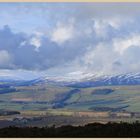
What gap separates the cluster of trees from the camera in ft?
70.2

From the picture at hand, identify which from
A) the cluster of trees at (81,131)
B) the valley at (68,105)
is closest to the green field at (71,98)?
the valley at (68,105)

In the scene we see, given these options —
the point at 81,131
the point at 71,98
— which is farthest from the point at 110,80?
the point at 81,131

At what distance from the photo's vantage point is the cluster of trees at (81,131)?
70.2 ft

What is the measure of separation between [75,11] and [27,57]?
1.15 metres

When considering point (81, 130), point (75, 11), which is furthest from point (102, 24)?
point (81, 130)

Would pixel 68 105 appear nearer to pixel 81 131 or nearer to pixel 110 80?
pixel 81 131

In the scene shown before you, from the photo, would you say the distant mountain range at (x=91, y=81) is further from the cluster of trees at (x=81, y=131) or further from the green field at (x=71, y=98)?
the cluster of trees at (x=81, y=131)

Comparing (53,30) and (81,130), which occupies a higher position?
(53,30)

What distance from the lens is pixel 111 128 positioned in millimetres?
21422

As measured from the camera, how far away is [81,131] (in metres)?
21.4

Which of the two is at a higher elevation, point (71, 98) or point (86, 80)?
point (86, 80)

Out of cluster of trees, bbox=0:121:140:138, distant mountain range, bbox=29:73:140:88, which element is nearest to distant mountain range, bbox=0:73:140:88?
distant mountain range, bbox=29:73:140:88

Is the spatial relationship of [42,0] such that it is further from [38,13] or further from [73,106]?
[73,106]

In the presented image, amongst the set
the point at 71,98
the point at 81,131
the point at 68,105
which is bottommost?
the point at 81,131
